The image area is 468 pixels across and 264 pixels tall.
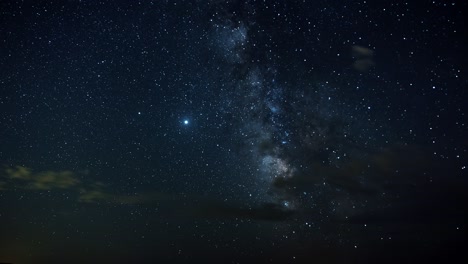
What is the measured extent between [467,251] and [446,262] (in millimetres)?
6051

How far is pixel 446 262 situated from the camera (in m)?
108

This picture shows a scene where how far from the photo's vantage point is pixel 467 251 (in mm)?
103125
